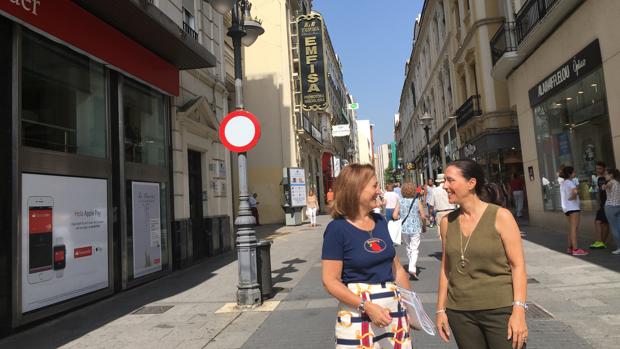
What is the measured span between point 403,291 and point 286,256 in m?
9.57

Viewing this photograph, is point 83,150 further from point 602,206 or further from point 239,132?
point 602,206

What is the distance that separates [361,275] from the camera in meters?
2.58

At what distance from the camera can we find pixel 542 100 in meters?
12.5

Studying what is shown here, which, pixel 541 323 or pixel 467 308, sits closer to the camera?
pixel 467 308

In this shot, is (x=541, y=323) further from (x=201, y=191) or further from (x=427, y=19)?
(x=427, y=19)

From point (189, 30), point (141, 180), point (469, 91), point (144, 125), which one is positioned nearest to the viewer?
point (141, 180)

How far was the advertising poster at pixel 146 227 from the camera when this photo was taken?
29.0 feet

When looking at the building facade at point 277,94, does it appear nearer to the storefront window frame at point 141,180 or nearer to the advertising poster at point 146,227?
the storefront window frame at point 141,180

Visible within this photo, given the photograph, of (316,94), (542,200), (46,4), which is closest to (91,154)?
(46,4)

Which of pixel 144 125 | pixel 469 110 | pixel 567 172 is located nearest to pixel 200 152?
pixel 144 125

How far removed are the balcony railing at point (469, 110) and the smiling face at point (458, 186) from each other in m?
17.9

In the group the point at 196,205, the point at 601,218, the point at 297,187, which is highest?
the point at 297,187

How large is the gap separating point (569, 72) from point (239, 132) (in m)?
8.11

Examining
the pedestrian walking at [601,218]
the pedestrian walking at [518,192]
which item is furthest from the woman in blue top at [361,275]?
the pedestrian walking at [518,192]
